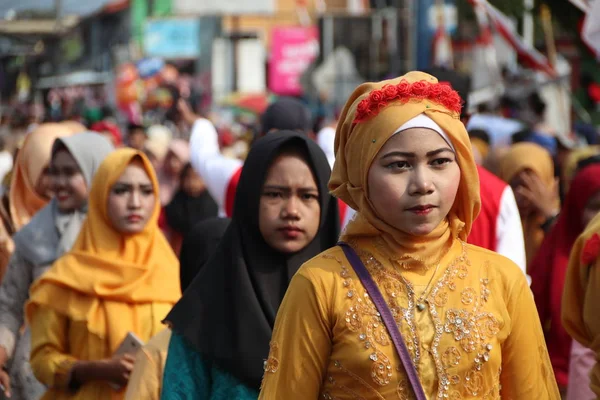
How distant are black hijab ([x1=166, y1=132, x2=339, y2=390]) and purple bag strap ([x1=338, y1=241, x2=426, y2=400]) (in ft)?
2.82

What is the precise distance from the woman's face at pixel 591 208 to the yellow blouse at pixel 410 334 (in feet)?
7.50

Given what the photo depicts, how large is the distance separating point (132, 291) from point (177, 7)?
27501 millimetres

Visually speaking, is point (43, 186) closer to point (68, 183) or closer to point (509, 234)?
point (68, 183)

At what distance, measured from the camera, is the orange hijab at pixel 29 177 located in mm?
7312

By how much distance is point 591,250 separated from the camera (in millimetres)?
3852

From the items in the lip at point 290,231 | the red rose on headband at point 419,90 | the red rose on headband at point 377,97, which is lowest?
the lip at point 290,231

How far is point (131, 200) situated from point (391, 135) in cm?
282

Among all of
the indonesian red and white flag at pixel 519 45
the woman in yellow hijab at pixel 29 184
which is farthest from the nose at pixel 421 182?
the indonesian red and white flag at pixel 519 45

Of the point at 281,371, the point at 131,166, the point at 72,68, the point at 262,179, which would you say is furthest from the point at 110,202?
the point at 72,68

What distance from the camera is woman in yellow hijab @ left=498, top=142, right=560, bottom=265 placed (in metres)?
6.41

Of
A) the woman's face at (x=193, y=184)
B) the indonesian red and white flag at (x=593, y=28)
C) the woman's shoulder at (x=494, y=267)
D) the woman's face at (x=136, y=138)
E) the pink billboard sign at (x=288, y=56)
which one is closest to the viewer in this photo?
the woman's shoulder at (x=494, y=267)

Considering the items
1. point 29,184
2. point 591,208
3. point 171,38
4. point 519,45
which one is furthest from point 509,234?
point 171,38

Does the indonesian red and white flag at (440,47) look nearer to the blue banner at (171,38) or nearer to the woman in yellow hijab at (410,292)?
the woman in yellow hijab at (410,292)

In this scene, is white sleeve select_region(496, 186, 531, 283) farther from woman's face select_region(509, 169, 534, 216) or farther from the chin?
woman's face select_region(509, 169, 534, 216)
